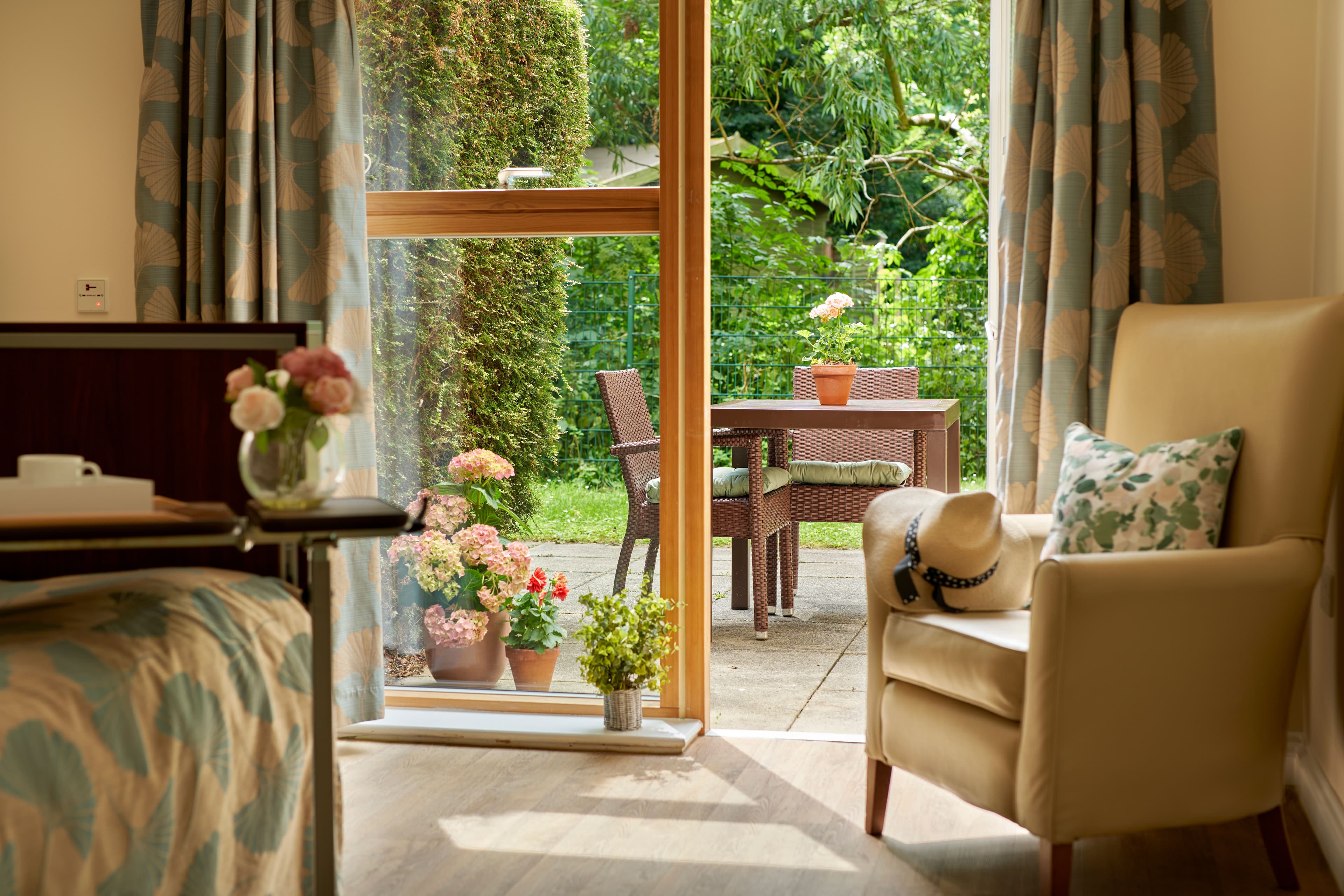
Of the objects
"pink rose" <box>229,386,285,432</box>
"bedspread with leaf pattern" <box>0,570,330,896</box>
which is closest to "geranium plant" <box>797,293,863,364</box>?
"bedspread with leaf pattern" <box>0,570,330,896</box>

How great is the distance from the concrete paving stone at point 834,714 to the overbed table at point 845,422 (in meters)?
0.74

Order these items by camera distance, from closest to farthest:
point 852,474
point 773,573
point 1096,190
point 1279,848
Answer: point 1279,848
point 1096,190
point 852,474
point 773,573

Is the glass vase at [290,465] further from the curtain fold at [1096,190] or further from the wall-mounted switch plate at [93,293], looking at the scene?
the wall-mounted switch plate at [93,293]

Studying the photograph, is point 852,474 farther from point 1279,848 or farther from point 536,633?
point 1279,848

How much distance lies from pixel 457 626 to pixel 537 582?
248 millimetres

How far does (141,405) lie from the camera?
2.04 metres

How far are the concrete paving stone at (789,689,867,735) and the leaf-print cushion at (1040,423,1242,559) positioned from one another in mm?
1101

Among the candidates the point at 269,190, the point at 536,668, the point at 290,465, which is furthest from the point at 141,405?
the point at 536,668

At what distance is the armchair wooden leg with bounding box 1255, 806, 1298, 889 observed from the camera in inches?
82.1

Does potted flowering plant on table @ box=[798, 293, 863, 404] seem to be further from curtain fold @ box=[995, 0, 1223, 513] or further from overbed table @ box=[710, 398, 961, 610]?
curtain fold @ box=[995, 0, 1223, 513]

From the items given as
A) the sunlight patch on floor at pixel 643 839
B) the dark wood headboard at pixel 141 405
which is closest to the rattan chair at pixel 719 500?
the sunlight patch on floor at pixel 643 839

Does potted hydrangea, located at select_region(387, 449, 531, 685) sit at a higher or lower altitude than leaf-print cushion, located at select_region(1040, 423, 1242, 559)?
lower

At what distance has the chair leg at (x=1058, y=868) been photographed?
1.96 meters

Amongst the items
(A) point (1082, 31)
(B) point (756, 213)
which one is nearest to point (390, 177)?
(B) point (756, 213)
